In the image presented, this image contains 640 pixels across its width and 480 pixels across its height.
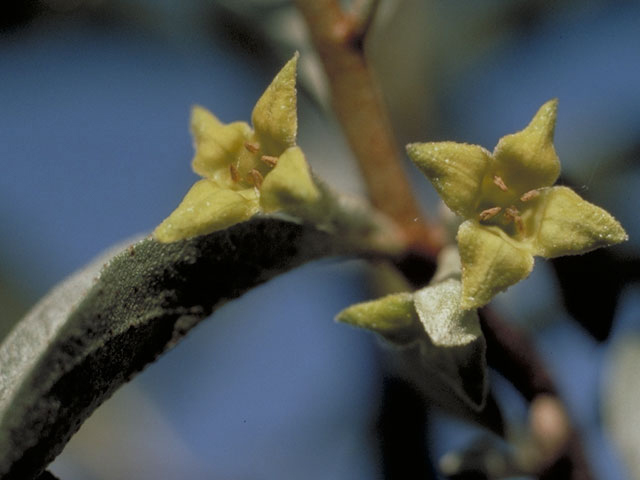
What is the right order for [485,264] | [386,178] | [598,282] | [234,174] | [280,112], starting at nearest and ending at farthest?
1. [485,264]
2. [280,112]
3. [234,174]
4. [386,178]
5. [598,282]

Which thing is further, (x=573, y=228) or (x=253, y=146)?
(x=253, y=146)

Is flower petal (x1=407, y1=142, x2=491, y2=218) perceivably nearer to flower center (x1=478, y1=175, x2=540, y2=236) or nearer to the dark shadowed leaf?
flower center (x1=478, y1=175, x2=540, y2=236)

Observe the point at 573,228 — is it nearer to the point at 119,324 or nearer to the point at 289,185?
the point at 289,185

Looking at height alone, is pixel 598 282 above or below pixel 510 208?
below

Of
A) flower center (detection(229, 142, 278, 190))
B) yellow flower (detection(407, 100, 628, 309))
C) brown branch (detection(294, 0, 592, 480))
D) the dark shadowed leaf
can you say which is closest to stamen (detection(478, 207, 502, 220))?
yellow flower (detection(407, 100, 628, 309))

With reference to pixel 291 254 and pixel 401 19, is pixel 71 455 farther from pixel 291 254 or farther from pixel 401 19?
pixel 401 19

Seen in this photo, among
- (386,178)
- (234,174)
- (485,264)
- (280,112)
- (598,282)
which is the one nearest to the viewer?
(485,264)

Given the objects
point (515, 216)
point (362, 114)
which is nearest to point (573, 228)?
point (515, 216)
